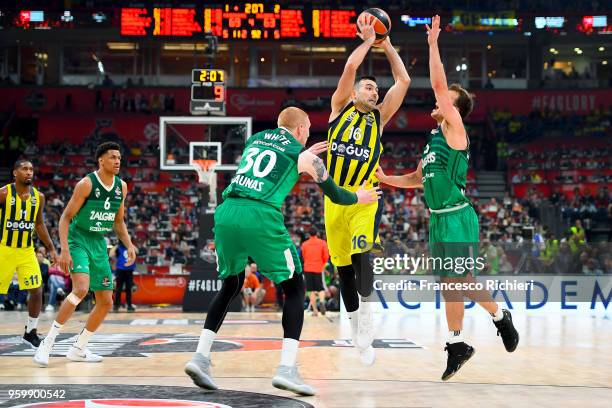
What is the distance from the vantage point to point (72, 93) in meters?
35.1

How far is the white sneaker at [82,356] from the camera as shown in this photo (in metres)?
7.89

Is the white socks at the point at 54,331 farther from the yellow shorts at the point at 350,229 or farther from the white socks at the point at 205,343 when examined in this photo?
the yellow shorts at the point at 350,229

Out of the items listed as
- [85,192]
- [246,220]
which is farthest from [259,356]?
[246,220]

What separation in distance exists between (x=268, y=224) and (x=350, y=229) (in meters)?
1.63

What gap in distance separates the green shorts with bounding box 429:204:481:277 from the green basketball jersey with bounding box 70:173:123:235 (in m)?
3.36

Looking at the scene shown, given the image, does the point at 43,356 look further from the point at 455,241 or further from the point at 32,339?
the point at 455,241

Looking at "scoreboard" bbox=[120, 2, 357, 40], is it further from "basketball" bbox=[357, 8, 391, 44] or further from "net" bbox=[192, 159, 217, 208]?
"basketball" bbox=[357, 8, 391, 44]

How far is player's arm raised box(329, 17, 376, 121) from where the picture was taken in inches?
279

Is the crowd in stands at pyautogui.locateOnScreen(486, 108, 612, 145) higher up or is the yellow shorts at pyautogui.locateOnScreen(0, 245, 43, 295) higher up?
the crowd in stands at pyautogui.locateOnScreen(486, 108, 612, 145)

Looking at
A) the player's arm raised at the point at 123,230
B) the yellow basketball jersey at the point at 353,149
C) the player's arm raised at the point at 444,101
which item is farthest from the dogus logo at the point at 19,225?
the player's arm raised at the point at 444,101

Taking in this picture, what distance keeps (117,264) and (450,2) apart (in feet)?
75.2

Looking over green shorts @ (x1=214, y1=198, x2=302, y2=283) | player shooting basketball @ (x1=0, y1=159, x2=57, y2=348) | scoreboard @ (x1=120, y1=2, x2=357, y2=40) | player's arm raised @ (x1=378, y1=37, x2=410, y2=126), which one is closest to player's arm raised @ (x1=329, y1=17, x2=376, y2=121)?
player's arm raised @ (x1=378, y1=37, x2=410, y2=126)

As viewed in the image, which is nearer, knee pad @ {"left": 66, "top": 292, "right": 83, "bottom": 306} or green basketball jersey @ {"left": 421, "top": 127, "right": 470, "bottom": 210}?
green basketball jersey @ {"left": 421, "top": 127, "right": 470, "bottom": 210}

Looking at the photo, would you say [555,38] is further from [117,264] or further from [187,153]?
[117,264]
